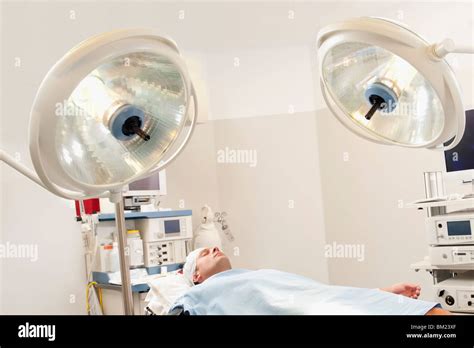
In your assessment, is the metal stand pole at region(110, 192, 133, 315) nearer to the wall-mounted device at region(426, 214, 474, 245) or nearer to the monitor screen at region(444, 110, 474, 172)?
the wall-mounted device at region(426, 214, 474, 245)

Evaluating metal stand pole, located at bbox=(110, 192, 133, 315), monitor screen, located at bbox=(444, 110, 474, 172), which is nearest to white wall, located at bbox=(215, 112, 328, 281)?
monitor screen, located at bbox=(444, 110, 474, 172)

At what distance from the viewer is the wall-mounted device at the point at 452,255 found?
7.64ft

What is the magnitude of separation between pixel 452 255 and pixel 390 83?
1754 mm

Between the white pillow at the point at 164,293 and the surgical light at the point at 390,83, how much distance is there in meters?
1.47

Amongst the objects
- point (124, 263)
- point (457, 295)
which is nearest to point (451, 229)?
point (457, 295)

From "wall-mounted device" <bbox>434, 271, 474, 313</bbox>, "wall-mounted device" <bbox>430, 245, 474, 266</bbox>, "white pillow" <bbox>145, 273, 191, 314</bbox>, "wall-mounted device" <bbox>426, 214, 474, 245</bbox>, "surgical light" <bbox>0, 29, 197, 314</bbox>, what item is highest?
"surgical light" <bbox>0, 29, 197, 314</bbox>

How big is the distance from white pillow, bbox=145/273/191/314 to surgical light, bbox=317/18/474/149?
1.47 m

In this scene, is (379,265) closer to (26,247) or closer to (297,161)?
(297,161)

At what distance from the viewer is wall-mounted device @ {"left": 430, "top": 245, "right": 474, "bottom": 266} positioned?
2328 millimetres

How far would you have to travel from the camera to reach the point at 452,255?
237 cm

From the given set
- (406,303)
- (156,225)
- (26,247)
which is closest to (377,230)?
(156,225)

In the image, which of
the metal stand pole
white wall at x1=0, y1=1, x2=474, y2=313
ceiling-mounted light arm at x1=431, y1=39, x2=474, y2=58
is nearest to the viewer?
ceiling-mounted light arm at x1=431, y1=39, x2=474, y2=58

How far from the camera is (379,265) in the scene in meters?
3.72
